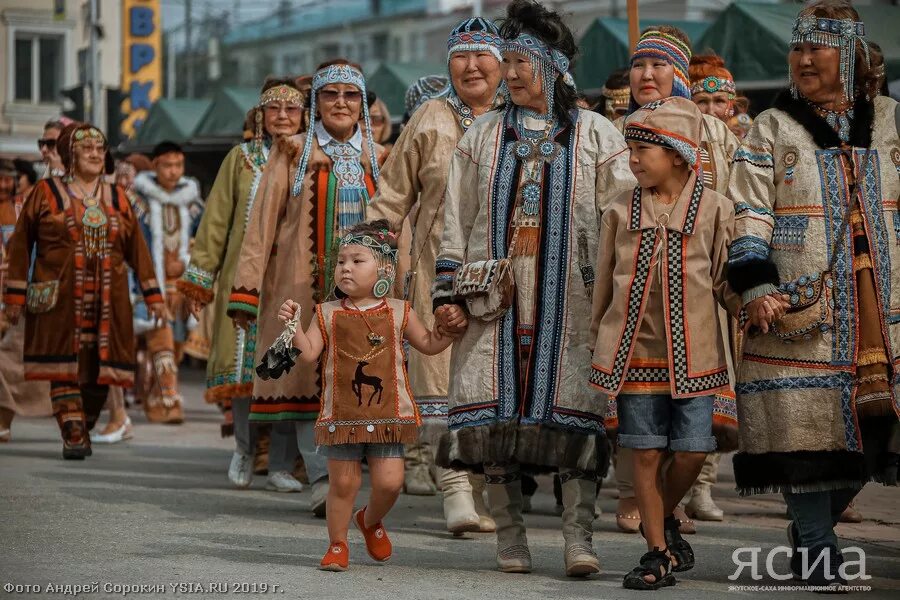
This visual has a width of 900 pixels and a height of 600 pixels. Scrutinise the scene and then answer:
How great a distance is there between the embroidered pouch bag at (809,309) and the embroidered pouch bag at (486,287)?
108 centimetres

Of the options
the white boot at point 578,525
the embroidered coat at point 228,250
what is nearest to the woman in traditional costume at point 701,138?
the white boot at point 578,525

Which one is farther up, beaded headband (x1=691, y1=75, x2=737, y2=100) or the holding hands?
beaded headband (x1=691, y1=75, x2=737, y2=100)

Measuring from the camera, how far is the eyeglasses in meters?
9.21

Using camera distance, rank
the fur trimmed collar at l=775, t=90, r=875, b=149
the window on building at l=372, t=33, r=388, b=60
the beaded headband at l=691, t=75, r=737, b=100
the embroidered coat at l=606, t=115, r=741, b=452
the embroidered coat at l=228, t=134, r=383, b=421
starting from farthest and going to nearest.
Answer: the window on building at l=372, t=33, r=388, b=60 → the beaded headband at l=691, t=75, r=737, b=100 → the embroidered coat at l=228, t=134, r=383, b=421 → the embroidered coat at l=606, t=115, r=741, b=452 → the fur trimmed collar at l=775, t=90, r=875, b=149

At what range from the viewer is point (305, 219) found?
913 centimetres

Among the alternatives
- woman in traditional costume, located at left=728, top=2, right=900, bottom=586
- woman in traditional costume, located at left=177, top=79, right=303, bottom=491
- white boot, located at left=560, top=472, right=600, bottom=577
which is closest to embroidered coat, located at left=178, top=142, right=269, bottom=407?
woman in traditional costume, located at left=177, top=79, right=303, bottom=491

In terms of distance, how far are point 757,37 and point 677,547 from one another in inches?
363

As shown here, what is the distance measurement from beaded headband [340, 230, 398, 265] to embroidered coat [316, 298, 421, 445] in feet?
0.84

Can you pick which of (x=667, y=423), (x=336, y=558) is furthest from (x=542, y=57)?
(x=336, y=558)

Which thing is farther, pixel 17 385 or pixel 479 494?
pixel 17 385

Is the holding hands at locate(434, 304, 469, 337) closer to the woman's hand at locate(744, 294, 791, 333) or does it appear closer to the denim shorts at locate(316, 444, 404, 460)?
the denim shorts at locate(316, 444, 404, 460)

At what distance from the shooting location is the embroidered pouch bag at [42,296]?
1127 centimetres

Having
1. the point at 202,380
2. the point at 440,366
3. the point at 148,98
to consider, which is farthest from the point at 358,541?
the point at 148,98

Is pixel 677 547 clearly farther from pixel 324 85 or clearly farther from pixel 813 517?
pixel 324 85
